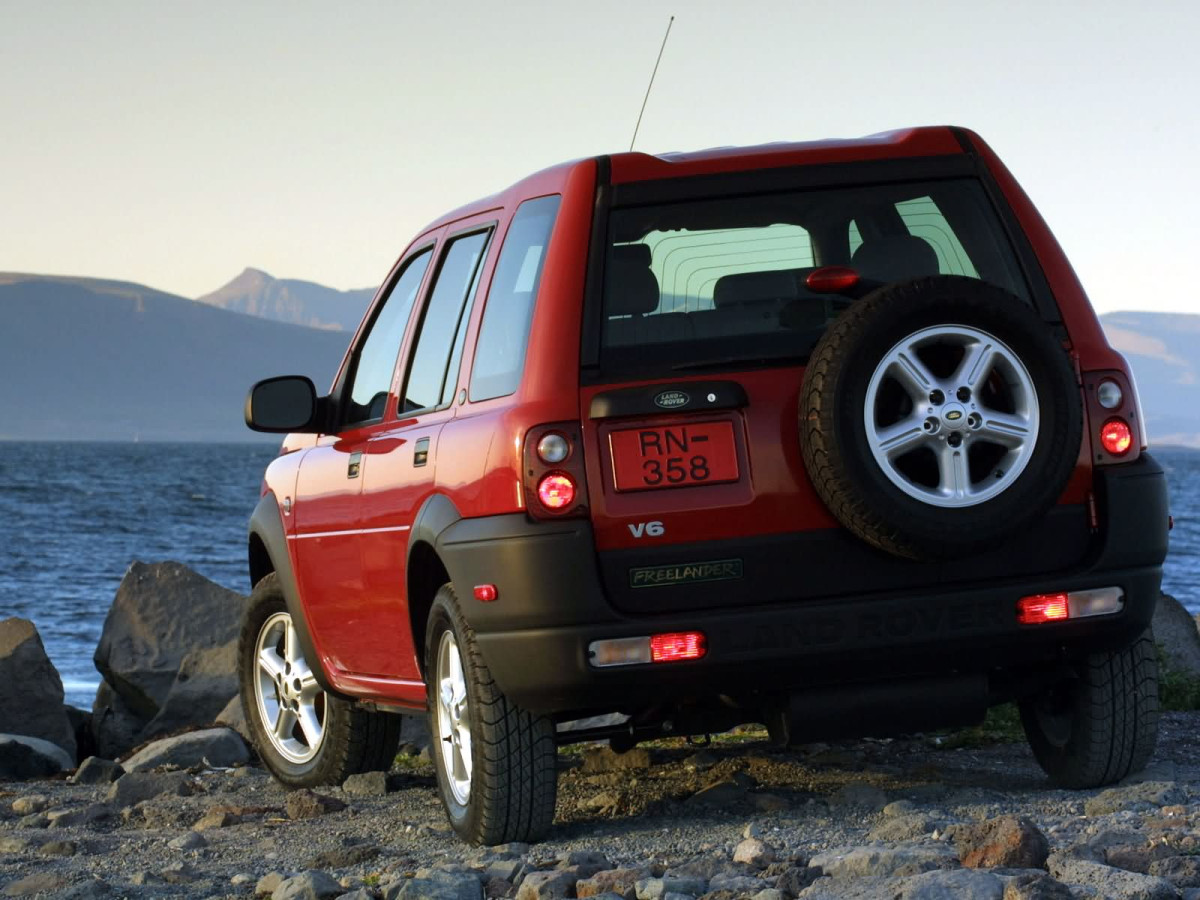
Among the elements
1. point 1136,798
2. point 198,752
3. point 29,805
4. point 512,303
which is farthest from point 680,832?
point 198,752

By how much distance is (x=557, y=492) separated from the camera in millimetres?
4859

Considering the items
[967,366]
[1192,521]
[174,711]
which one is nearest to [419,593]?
[967,366]

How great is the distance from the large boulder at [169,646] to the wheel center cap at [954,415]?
25.5ft

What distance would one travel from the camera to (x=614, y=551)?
486cm

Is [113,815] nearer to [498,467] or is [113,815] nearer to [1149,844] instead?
[498,467]

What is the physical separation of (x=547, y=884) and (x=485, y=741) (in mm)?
873

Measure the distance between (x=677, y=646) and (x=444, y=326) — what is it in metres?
1.52

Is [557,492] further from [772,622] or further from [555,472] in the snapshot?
[772,622]

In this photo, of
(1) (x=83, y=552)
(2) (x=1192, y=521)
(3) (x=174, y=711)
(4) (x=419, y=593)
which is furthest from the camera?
(2) (x=1192, y=521)

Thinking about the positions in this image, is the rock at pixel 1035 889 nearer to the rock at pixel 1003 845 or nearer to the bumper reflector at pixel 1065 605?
the rock at pixel 1003 845

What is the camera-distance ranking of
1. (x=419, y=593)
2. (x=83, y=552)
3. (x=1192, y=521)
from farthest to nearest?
(x=1192, y=521) < (x=83, y=552) < (x=419, y=593)

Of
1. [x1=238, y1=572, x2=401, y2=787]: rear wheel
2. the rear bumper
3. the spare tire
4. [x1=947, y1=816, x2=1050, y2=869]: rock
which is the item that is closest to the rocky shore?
[x1=947, y1=816, x2=1050, y2=869]: rock

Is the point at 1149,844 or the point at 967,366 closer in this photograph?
the point at 1149,844

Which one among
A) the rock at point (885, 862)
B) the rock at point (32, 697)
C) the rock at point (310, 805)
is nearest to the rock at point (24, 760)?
the rock at point (32, 697)
